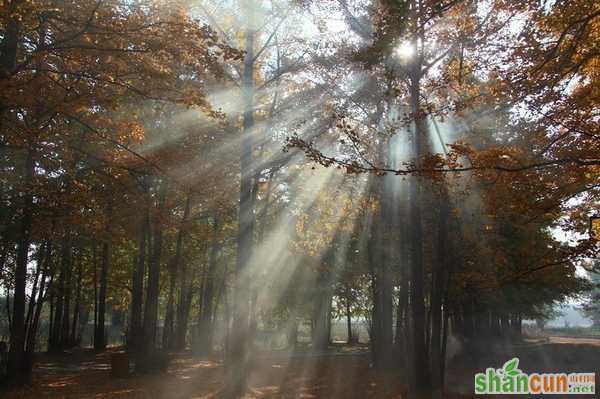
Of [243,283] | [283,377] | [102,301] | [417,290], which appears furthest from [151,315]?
[102,301]

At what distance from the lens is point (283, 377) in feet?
63.0

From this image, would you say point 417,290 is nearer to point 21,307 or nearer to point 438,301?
point 438,301

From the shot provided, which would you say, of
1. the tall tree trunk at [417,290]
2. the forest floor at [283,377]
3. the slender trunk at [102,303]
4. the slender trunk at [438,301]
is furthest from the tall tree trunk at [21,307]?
the slender trunk at [102,303]

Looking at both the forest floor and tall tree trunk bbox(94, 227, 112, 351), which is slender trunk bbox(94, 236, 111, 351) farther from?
the forest floor

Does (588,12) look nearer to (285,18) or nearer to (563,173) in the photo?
(563,173)

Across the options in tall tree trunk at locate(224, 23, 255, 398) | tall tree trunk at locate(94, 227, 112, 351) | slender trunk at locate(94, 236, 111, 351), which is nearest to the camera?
tall tree trunk at locate(224, 23, 255, 398)

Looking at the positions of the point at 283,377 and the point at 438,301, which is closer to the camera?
the point at 438,301

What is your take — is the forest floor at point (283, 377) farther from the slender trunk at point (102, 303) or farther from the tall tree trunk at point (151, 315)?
the slender trunk at point (102, 303)

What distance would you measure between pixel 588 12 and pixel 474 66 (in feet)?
8.02

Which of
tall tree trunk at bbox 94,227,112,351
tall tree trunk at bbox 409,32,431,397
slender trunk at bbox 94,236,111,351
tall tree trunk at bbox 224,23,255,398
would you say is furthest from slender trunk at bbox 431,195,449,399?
slender trunk at bbox 94,236,111,351

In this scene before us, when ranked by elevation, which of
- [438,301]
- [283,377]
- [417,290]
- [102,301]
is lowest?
[283,377]

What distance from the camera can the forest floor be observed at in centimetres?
1351

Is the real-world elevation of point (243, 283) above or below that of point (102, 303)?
above

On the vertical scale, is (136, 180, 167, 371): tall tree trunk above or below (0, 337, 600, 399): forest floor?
above
